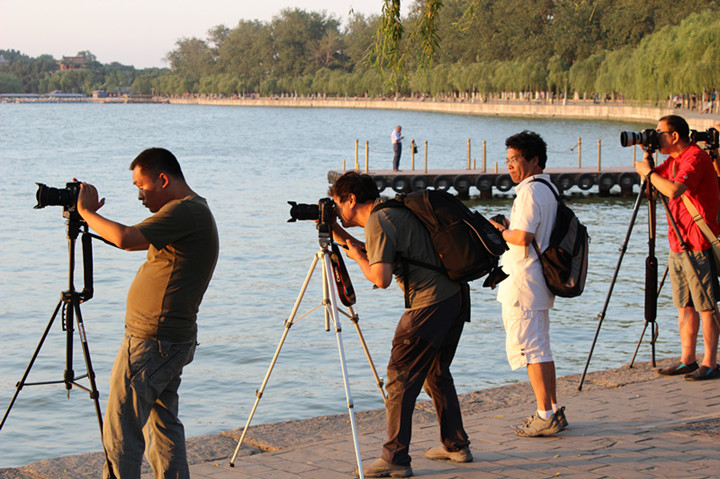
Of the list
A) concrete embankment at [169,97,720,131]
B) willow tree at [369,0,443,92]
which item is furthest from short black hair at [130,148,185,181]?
concrete embankment at [169,97,720,131]

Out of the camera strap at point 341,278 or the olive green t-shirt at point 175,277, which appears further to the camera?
the camera strap at point 341,278

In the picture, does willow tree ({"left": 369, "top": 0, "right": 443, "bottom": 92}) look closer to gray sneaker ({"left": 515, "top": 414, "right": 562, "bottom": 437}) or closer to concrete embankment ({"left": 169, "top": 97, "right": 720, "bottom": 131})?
gray sneaker ({"left": 515, "top": 414, "right": 562, "bottom": 437})

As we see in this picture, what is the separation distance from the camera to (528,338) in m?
5.96

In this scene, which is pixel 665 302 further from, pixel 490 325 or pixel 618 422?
pixel 618 422

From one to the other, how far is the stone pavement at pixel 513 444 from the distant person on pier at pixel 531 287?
23cm

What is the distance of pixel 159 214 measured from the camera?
14.6 ft

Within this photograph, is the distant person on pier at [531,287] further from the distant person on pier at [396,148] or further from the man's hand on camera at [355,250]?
the distant person on pier at [396,148]

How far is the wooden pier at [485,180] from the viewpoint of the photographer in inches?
1217

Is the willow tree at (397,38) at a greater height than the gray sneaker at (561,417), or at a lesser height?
greater

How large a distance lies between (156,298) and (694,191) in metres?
4.42

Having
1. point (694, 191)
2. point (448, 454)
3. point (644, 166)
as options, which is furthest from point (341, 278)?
point (694, 191)

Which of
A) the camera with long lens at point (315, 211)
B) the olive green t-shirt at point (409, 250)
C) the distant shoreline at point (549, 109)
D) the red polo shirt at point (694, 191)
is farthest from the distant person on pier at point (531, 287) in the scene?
the distant shoreline at point (549, 109)

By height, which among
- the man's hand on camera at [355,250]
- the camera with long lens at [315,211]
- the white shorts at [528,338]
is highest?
the camera with long lens at [315,211]

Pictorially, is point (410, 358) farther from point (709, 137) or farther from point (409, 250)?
point (709, 137)
